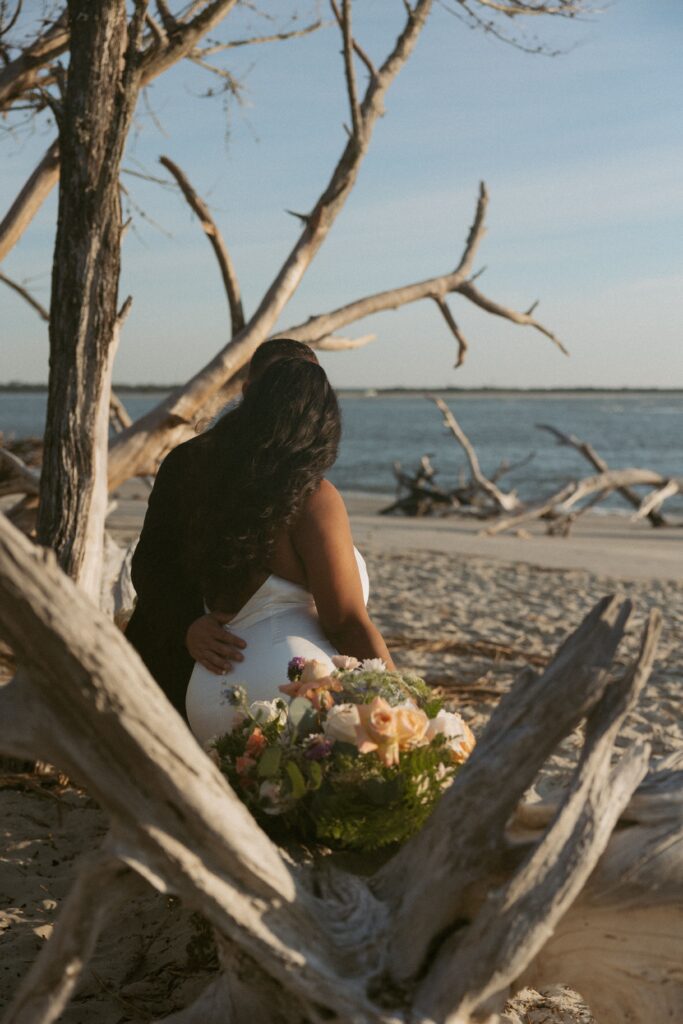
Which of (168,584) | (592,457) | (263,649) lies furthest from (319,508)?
(592,457)

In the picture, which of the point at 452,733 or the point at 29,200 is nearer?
the point at 452,733

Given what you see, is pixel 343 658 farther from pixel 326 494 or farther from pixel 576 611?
pixel 576 611

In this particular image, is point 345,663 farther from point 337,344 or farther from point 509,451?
point 509,451

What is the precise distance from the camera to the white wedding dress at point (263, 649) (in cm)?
339

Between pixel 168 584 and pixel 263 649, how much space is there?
58 cm

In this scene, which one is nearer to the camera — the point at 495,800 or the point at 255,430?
the point at 495,800

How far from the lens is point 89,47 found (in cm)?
437

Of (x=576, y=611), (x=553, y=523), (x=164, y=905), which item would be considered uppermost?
(x=164, y=905)

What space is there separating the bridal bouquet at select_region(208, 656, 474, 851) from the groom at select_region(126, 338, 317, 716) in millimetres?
1052

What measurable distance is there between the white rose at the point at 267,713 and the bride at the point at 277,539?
1.65ft

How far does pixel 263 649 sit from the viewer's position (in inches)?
136

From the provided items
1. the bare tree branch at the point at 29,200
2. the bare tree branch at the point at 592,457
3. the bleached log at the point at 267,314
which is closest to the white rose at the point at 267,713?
the bleached log at the point at 267,314

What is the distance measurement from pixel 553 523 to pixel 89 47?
44.0 feet

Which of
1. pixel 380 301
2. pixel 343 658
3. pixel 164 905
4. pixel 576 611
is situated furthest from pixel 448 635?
pixel 343 658
